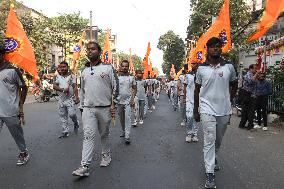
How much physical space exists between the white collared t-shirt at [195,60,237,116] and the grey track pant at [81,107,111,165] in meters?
1.56

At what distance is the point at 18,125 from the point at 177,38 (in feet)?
229

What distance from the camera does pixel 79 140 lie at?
9133 mm

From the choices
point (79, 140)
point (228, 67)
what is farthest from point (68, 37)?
point (228, 67)

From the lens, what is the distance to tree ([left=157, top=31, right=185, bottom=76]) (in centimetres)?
7188

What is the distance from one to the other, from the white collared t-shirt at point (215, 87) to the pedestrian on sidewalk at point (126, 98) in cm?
359

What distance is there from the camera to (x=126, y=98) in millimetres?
9016

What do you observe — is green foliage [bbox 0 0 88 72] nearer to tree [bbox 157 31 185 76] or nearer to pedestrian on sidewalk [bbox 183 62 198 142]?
tree [bbox 157 31 185 76]

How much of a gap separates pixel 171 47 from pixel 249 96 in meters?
62.9

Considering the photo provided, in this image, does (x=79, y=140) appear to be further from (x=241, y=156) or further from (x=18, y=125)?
Result: (x=241, y=156)

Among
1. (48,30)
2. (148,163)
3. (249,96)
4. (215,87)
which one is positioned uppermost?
(48,30)

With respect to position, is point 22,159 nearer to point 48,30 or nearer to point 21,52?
point 21,52

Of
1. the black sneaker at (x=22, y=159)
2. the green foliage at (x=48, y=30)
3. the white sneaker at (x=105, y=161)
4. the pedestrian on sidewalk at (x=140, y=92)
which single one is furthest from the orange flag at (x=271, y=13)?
the green foliage at (x=48, y=30)

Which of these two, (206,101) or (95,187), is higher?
(206,101)

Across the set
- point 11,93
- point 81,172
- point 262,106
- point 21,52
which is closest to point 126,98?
point 21,52
